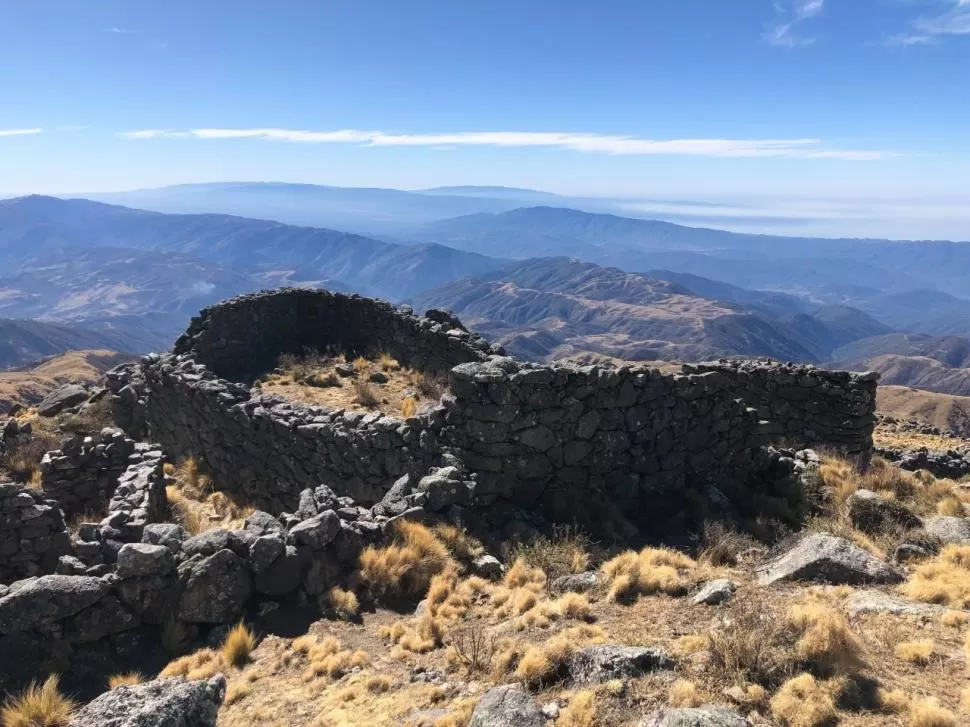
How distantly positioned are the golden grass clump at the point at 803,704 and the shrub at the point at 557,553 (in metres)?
3.59

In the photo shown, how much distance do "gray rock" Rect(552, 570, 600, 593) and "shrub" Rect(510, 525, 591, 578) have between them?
0.95ft

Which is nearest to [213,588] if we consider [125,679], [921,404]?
[125,679]

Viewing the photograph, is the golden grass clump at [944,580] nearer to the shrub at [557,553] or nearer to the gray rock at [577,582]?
A: the gray rock at [577,582]

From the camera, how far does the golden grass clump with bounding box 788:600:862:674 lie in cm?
535

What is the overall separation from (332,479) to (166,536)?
12.9 ft

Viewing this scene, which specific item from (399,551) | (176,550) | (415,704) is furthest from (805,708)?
(176,550)

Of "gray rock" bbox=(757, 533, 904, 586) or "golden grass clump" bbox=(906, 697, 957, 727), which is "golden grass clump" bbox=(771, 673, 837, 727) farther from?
"gray rock" bbox=(757, 533, 904, 586)

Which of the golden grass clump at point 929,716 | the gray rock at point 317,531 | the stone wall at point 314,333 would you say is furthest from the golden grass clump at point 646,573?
the stone wall at point 314,333

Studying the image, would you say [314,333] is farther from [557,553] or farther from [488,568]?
[557,553]

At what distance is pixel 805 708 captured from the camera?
4828 mm

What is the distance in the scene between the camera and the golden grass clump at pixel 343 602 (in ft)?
25.5

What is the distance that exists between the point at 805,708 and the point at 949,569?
4.05m

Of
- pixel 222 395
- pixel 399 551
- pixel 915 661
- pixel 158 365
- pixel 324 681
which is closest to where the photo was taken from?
pixel 915 661

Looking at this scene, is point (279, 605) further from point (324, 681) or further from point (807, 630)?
point (807, 630)
